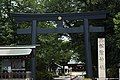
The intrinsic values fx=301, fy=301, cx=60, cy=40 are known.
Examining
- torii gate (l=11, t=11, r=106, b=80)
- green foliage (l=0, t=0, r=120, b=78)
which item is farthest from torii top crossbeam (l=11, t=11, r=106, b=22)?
green foliage (l=0, t=0, r=120, b=78)

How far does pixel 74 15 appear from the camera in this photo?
95.3 feet

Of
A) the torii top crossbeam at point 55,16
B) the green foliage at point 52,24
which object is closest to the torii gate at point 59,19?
the torii top crossbeam at point 55,16

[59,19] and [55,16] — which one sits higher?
[55,16]

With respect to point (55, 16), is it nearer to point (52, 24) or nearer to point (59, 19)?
point (59, 19)

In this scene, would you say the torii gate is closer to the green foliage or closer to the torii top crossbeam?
the torii top crossbeam

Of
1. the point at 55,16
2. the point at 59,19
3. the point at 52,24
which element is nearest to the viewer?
the point at 59,19

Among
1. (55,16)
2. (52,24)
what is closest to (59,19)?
(55,16)

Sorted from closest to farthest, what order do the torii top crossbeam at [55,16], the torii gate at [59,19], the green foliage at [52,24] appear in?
the torii gate at [59,19] < the torii top crossbeam at [55,16] < the green foliage at [52,24]

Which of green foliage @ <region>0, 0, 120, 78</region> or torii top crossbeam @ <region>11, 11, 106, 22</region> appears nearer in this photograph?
torii top crossbeam @ <region>11, 11, 106, 22</region>

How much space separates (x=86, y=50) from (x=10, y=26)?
49.4 ft

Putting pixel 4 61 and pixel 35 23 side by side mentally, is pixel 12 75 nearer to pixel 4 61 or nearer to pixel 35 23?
pixel 4 61

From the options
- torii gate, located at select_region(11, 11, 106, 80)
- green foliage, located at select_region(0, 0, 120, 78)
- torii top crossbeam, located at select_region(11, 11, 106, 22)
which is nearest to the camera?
A: torii gate, located at select_region(11, 11, 106, 80)

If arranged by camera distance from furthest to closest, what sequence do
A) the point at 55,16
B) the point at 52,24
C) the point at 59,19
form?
the point at 52,24
the point at 55,16
the point at 59,19

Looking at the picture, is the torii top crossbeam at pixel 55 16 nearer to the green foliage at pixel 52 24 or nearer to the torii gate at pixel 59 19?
the torii gate at pixel 59 19
